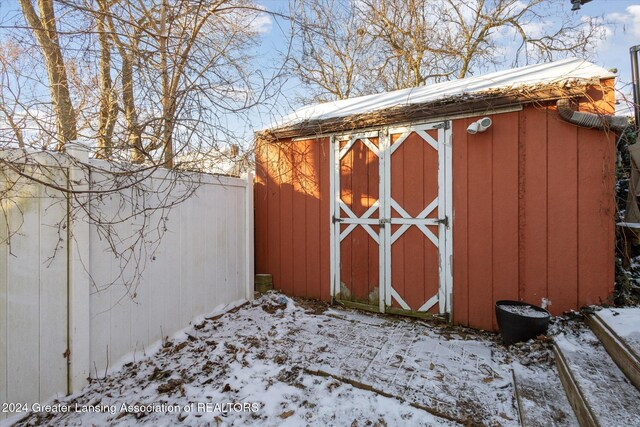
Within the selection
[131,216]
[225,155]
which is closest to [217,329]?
[131,216]

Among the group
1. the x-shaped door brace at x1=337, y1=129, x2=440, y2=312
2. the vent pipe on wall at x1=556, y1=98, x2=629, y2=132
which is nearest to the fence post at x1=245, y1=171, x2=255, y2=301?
the x-shaped door brace at x1=337, y1=129, x2=440, y2=312

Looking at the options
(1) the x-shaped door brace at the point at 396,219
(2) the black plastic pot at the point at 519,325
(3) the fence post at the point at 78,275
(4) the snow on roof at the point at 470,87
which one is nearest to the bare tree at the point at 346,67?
(4) the snow on roof at the point at 470,87

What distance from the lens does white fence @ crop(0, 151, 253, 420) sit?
189 centimetres

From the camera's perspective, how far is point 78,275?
215cm

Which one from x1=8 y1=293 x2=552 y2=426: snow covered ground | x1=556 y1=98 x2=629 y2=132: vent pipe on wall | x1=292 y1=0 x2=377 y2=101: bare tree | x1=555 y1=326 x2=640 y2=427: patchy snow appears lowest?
x1=8 y1=293 x2=552 y2=426: snow covered ground

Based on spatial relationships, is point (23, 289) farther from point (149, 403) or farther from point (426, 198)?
point (426, 198)

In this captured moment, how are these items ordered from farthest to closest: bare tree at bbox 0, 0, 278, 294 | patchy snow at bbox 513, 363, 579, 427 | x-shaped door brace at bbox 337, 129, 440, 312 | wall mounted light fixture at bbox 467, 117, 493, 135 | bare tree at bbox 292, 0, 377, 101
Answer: bare tree at bbox 292, 0, 377, 101 < x-shaped door brace at bbox 337, 129, 440, 312 < wall mounted light fixture at bbox 467, 117, 493, 135 < bare tree at bbox 0, 0, 278, 294 < patchy snow at bbox 513, 363, 579, 427

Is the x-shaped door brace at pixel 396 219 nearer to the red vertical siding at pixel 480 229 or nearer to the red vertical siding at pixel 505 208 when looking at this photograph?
the red vertical siding at pixel 480 229

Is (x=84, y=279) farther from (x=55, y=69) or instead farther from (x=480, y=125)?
(x=480, y=125)

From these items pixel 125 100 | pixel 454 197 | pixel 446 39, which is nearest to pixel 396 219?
pixel 454 197

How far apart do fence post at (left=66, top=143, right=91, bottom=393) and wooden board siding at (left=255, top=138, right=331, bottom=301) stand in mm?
2726

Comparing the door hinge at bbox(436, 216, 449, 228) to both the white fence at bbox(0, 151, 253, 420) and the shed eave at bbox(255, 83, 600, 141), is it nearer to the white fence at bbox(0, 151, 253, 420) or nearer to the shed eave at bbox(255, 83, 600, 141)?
the shed eave at bbox(255, 83, 600, 141)

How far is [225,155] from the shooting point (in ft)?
12.3

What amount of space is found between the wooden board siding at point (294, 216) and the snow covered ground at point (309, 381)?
3.86 feet
